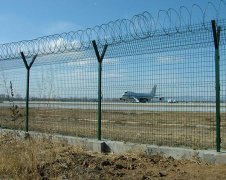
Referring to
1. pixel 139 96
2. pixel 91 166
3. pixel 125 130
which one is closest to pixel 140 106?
pixel 139 96

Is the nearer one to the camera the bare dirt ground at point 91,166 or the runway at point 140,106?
the bare dirt ground at point 91,166

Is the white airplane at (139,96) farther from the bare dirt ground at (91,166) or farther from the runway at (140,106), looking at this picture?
the bare dirt ground at (91,166)

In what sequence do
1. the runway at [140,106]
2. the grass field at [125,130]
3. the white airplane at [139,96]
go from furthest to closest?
the grass field at [125,130]
the white airplane at [139,96]
the runway at [140,106]

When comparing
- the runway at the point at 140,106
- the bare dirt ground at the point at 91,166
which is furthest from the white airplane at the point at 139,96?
the bare dirt ground at the point at 91,166

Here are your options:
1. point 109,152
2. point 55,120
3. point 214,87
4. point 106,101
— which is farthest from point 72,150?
point 55,120

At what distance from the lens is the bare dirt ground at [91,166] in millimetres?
7789

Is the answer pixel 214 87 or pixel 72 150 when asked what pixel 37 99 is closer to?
pixel 72 150

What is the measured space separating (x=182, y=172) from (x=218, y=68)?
2.12m

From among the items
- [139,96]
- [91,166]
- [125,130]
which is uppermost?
[139,96]

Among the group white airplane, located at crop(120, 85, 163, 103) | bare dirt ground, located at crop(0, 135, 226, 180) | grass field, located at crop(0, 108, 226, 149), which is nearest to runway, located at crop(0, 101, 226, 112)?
white airplane, located at crop(120, 85, 163, 103)

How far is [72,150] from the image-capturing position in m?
10.4

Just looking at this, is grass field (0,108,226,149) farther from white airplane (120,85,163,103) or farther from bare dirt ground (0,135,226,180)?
bare dirt ground (0,135,226,180)

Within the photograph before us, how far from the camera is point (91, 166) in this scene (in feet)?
28.0

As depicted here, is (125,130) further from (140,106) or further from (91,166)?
(91,166)
